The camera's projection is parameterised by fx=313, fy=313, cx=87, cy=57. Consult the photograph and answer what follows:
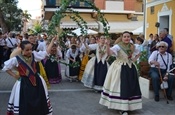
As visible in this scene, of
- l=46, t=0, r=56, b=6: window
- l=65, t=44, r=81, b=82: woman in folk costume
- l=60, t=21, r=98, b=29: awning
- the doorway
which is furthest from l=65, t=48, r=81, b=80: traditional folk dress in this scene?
l=46, t=0, r=56, b=6: window

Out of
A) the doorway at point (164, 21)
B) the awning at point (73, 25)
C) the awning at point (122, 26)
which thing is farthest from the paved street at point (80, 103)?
the awning at point (122, 26)

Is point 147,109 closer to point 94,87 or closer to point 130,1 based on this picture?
point 94,87

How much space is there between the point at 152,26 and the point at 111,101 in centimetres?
857

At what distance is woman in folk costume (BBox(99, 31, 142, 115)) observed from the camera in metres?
6.32

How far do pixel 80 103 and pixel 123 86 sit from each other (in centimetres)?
163

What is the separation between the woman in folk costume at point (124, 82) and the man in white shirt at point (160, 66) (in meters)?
1.45

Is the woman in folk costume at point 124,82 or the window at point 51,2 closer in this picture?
the woman in folk costume at point 124,82

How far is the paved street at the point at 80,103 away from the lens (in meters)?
6.72

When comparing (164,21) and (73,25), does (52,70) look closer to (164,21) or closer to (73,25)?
(164,21)

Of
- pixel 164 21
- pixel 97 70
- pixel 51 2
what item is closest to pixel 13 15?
pixel 51 2

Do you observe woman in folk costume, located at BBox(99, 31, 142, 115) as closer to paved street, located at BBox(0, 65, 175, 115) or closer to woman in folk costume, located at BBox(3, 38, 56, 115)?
paved street, located at BBox(0, 65, 175, 115)

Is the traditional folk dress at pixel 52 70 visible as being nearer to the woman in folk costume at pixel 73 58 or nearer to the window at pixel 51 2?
the woman in folk costume at pixel 73 58

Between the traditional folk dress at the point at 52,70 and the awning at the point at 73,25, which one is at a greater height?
the awning at the point at 73,25

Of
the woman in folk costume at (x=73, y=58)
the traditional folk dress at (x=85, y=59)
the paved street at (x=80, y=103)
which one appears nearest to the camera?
the paved street at (x=80, y=103)
